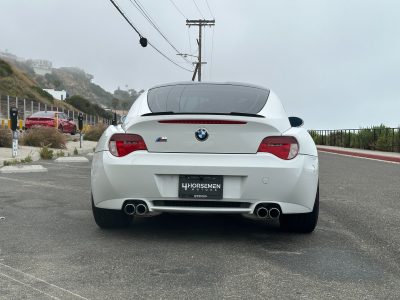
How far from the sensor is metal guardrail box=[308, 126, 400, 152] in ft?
82.4

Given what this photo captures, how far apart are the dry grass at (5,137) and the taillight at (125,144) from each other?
13.0 m

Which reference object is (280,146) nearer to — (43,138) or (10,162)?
(10,162)

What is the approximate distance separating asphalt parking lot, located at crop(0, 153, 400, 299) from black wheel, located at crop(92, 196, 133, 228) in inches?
3.9

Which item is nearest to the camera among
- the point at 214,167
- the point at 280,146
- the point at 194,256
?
the point at 194,256

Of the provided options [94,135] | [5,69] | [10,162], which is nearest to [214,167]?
[10,162]

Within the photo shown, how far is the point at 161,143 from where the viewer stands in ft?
14.3

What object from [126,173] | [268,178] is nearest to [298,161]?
[268,178]

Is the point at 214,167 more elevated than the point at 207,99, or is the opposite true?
the point at 207,99

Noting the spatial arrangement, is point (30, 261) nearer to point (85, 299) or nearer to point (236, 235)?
point (85, 299)

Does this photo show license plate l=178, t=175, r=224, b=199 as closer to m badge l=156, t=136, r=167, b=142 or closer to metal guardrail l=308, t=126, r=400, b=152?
m badge l=156, t=136, r=167, b=142

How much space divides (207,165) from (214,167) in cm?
6

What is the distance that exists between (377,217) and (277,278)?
2921 millimetres

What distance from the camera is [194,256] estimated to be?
157 inches

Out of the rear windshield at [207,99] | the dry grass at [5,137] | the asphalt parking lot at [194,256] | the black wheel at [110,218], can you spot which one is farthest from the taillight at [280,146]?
the dry grass at [5,137]
